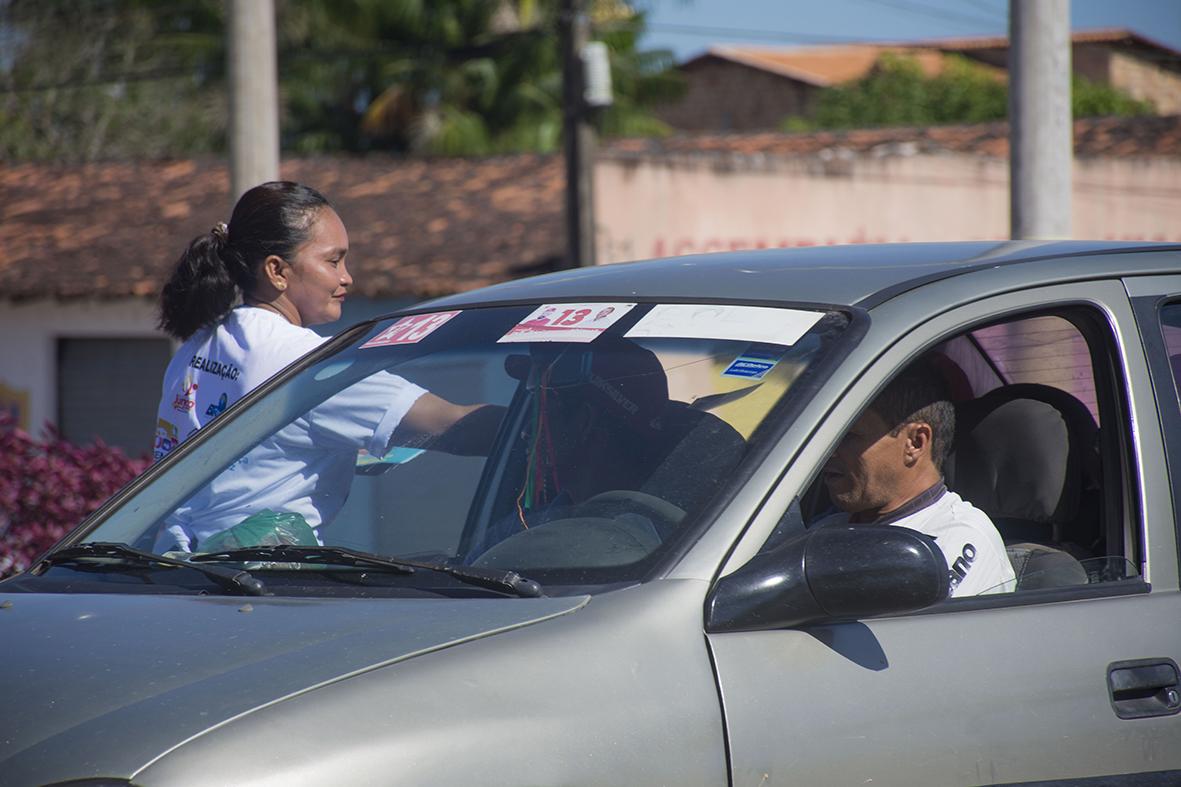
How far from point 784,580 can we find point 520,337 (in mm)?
867

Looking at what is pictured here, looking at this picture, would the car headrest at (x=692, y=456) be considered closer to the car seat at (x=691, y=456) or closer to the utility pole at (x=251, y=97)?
the car seat at (x=691, y=456)

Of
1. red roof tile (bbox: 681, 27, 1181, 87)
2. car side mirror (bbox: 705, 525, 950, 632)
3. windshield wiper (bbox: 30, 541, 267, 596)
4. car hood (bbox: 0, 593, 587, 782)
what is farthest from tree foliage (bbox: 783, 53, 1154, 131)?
car hood (bbox: 0, 593, 587, 782)

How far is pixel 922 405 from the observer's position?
9.12 feet

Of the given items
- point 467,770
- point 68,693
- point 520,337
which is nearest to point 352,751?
point 467,770

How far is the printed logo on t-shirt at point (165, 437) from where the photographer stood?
3.72m

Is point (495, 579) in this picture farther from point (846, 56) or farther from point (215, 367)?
point (846, 56)

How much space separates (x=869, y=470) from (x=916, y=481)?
12 centimetres

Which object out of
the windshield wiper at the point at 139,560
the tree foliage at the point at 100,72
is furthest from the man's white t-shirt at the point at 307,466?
the tree foliage at the point at 100,72

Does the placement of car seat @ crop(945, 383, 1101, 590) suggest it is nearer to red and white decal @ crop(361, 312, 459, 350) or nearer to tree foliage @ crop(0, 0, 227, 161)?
red and white decal @ crop(361, 312, 459, 350)

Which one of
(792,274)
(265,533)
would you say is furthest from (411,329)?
(792,274)

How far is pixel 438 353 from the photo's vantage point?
2.98 meters

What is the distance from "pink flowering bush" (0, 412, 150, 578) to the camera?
698cm

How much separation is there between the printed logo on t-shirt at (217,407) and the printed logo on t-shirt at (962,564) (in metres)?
1.80

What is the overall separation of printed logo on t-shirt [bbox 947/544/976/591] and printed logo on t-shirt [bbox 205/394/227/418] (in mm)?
1795
